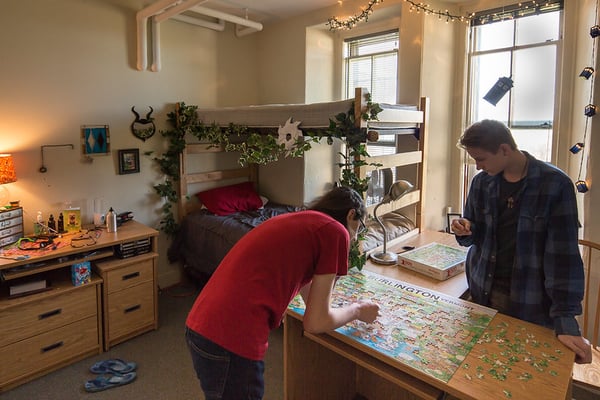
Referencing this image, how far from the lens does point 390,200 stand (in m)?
2.33

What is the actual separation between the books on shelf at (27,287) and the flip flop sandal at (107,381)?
2.11 feet

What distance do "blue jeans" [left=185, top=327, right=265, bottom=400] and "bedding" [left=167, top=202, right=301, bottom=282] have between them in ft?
6.30

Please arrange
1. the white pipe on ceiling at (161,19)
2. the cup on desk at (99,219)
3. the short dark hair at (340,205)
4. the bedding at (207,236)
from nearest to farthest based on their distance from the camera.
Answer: the short dark hair at (340,205)
the white pipe on ceiling at (161,19)
the cup on desk at (99,219)
the bedding at (207,236)

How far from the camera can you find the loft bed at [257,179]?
8.16 feet

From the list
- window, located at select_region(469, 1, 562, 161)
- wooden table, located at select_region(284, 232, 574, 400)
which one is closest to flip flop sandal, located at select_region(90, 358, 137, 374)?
wooden table, located at select_region(284, 232, 574, 400)

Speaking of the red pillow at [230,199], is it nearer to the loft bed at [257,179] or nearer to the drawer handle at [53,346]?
the loft bed at [257,179]

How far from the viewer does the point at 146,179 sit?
11.4ft

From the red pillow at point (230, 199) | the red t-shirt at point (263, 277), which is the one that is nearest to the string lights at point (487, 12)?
the red pillow at point (230, 199)

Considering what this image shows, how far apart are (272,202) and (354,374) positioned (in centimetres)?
229

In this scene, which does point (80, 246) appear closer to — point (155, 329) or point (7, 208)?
point (7, 208)

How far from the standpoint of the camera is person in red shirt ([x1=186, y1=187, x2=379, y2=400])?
1173mm

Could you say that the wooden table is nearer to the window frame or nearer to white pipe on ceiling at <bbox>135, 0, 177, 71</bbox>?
the window frame

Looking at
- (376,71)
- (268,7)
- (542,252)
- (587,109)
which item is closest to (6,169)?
(268,7)

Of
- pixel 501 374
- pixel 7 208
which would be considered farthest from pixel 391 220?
pixel 7 208
